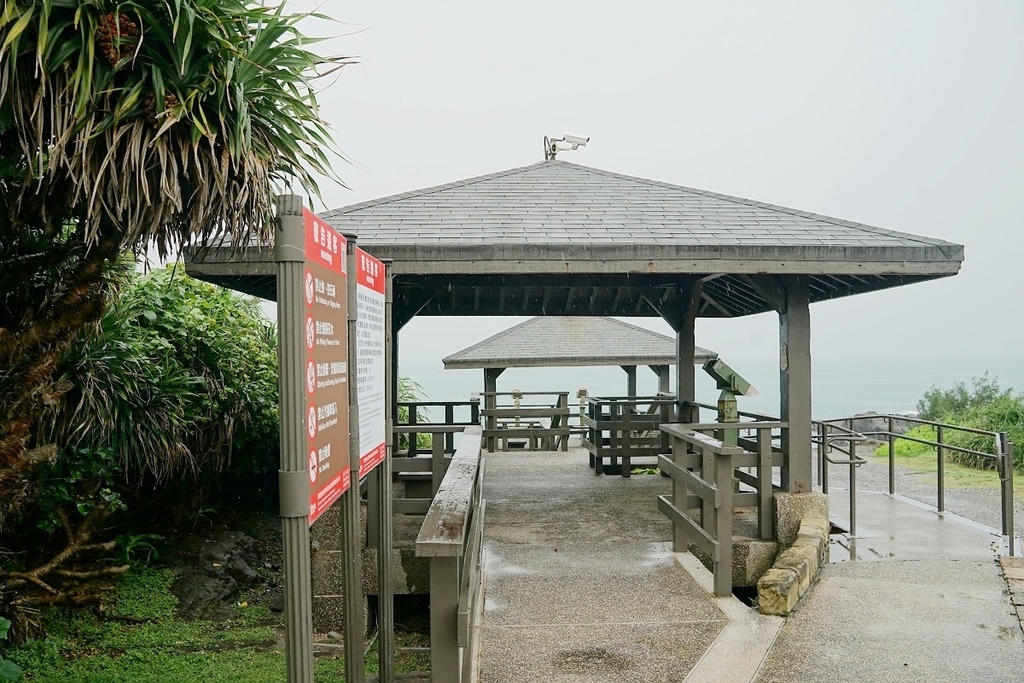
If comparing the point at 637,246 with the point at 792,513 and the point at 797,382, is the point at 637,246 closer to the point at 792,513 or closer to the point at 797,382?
the point at 797,382

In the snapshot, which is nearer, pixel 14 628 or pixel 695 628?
pixel 695 628

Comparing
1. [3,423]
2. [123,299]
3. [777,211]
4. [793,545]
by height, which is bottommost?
[793,545]

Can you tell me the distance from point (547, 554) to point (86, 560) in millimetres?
3909

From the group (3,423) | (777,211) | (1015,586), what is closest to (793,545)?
(1015,586)

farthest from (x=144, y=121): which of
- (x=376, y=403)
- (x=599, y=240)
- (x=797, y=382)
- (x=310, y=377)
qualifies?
(x=797, y=382)

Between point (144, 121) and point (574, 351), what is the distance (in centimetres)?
1116

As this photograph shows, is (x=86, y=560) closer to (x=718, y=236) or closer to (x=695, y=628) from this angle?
(x=695, y=628)

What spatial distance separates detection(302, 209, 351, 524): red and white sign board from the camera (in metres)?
2.28

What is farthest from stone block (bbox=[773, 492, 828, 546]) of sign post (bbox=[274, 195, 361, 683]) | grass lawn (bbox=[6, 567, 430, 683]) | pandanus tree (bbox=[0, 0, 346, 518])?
sign post (bbox=[274, 195, 361, 683])

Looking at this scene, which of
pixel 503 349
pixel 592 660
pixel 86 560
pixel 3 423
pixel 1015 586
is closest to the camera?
pixel 592 660

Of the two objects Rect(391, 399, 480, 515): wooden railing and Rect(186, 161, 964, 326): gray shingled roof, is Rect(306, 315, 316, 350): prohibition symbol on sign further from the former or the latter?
Rect(186, 161, 964, 326): gray shingled roof

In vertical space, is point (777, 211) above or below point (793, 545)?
above

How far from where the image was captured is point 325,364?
2.50 metres

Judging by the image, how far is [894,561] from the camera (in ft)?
19.1
